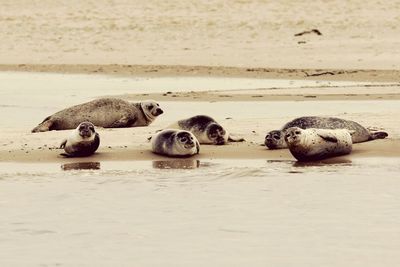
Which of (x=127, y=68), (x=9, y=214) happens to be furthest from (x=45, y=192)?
(x=127, y=68)

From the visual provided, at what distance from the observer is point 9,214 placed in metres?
10.0

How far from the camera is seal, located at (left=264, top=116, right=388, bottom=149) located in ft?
44.3

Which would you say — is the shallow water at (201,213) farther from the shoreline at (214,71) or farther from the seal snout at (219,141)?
the shoreline at (214,71)

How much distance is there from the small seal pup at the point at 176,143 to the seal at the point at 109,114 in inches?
109

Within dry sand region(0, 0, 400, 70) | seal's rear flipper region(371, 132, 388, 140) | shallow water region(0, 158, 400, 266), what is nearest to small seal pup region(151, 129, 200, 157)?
shallow water region(0, 158, 400, 266)

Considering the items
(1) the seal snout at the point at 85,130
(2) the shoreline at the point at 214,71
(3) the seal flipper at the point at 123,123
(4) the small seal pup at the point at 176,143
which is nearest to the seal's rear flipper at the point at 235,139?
(4) the small seal pup at the point at 176,143

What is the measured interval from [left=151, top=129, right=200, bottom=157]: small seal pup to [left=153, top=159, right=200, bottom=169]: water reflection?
0.45 feet

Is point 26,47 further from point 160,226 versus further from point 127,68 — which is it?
point 160,226

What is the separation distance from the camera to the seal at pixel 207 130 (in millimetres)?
13875

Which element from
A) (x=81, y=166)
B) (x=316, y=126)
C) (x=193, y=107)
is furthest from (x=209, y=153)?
(x=193, y=107)

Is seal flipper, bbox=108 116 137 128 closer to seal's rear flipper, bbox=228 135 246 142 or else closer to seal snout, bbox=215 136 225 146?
seal's rear flipper, bbox=228 135 246 142

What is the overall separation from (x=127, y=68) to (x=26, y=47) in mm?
5432

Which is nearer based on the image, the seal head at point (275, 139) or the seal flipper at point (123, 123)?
the seal head at point (275, 139)

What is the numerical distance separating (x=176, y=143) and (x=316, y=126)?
1500 millimetres
